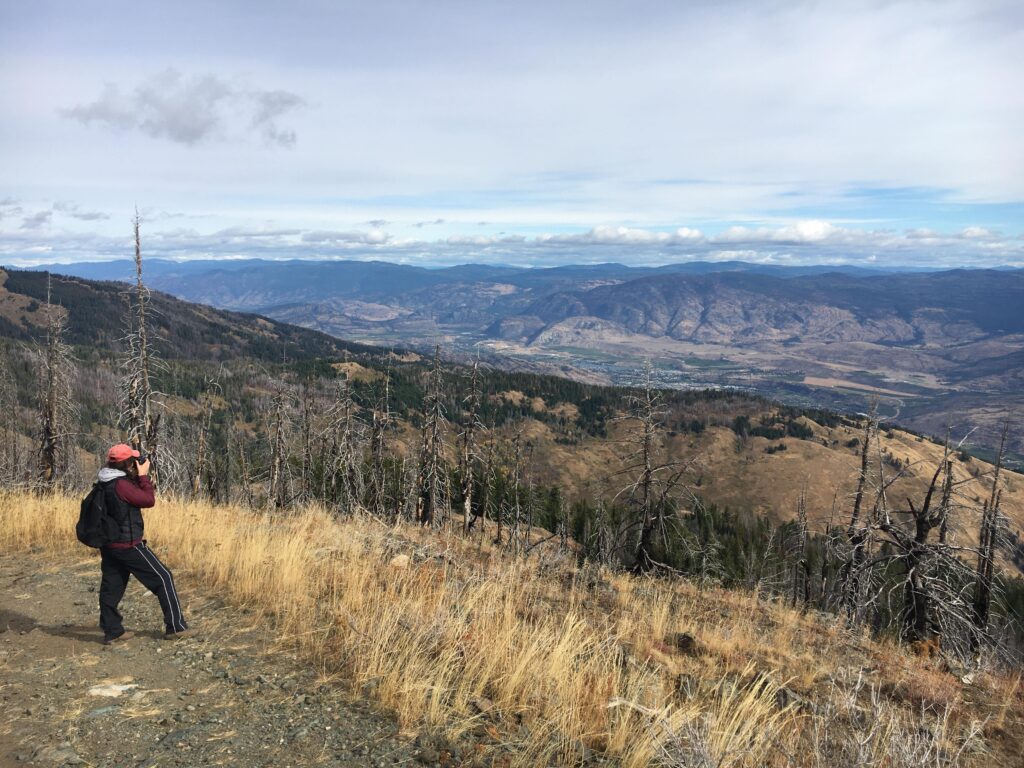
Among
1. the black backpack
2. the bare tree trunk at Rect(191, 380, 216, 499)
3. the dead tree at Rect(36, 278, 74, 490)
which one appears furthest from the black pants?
the bare tree trunk at Rect(191, 380, 216, 499)

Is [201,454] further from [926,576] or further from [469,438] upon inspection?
[926,576]

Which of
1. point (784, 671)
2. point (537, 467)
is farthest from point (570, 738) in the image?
point (537, 467)

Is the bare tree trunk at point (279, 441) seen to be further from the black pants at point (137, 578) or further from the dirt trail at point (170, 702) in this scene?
the black pants at point (137, 578)

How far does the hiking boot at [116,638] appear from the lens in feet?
19.5

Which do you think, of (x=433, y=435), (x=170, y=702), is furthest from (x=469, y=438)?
(x=170, y=702)

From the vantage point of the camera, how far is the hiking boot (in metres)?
5.94

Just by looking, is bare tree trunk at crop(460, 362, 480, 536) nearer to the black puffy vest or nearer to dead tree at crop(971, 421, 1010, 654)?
dead tree at crop(971, 421, 1010, 654)

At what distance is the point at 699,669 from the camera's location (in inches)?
269

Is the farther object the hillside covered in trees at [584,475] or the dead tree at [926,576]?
the hillside covered in trees at [584,475]

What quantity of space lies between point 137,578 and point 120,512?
2.52 ft

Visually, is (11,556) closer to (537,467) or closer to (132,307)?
Answer: (132,307)

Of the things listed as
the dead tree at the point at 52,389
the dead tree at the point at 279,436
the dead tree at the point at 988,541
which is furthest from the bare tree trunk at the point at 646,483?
the dead tree at the point at 52,389

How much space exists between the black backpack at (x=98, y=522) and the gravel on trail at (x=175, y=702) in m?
1.12

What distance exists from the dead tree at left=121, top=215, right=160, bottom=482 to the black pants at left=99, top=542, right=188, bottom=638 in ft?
56.2
